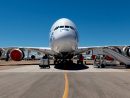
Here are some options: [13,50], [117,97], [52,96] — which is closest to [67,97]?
[52,96]

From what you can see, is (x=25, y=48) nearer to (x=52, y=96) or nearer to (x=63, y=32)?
(x=63, y=32)

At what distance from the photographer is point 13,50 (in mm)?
39625

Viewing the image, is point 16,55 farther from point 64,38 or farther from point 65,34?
point 64,38

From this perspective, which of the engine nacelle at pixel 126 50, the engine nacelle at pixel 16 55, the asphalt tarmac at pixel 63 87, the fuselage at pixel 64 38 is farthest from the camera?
the engine nacelle at pixel 16 55

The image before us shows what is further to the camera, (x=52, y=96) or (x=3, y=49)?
(x=3, y=49)

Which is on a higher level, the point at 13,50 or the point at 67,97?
the point at 13,50

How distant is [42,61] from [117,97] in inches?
939

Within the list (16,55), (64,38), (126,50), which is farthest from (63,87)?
(16,55)

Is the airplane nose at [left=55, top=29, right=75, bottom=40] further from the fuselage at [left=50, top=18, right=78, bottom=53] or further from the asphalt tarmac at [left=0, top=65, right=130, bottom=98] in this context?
the asphalt tarmac at [left=0, top=65, right=130, bottom=98]

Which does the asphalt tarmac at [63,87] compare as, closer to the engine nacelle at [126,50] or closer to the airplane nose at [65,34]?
the airplane nose at [65,34]

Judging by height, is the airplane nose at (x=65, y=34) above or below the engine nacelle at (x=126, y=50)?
above

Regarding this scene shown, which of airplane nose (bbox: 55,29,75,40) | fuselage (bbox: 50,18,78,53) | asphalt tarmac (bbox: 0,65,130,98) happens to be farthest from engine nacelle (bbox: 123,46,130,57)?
asphalt tarmac (bbox: 0,65,130,98)

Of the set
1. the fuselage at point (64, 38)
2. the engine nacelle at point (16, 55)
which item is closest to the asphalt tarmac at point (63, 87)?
the fuselage at point (64, 38)

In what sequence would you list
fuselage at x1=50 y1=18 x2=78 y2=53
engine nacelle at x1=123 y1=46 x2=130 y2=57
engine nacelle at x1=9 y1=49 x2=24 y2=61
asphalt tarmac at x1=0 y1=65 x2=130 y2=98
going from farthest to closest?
engine nacelle at x1=9 y1=49 x2=24 y2=61
engine nacelle at x1=123 y1=46 x2=130 y2=57
fuselage at x1=50 y1=18 x2=78 y2=53
asphalt tarmac at x1=0 y1=65 x2=130 y2=98
